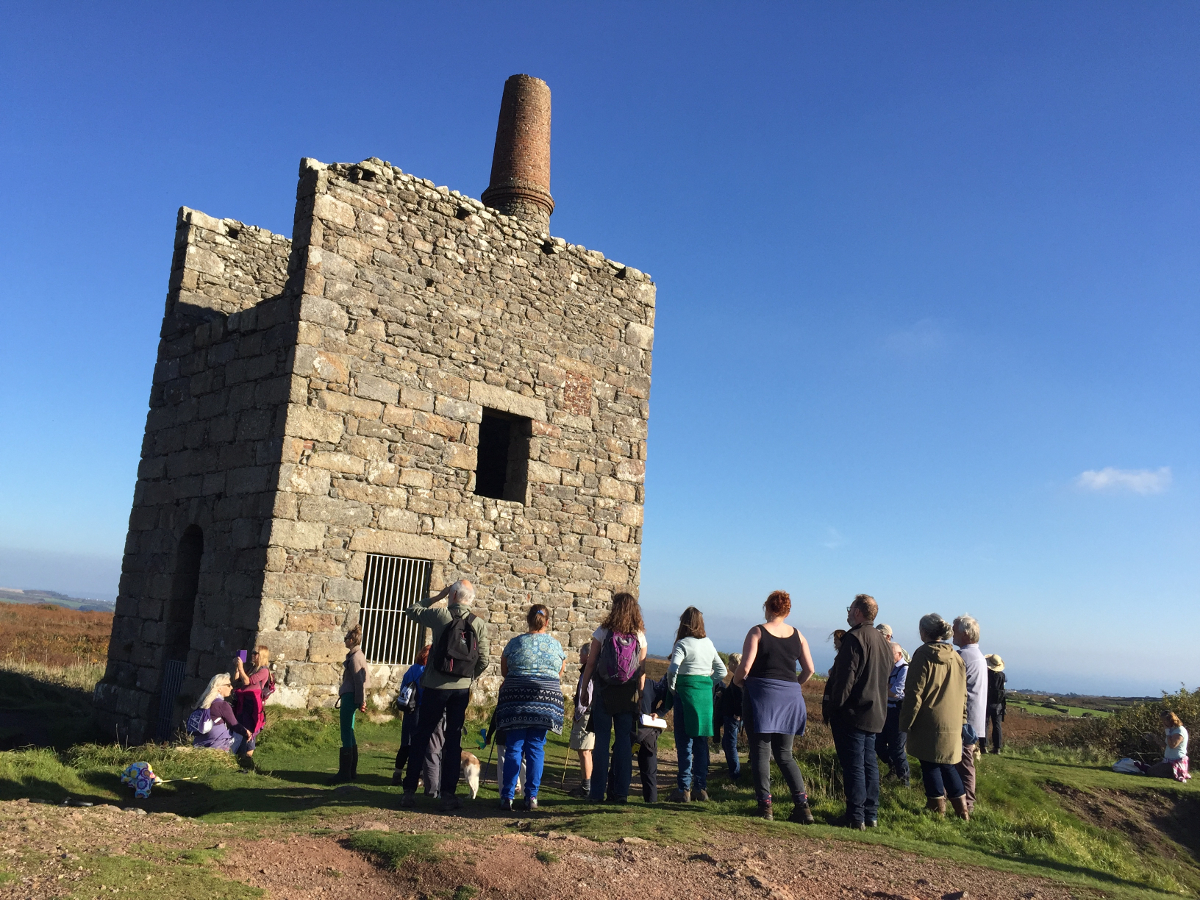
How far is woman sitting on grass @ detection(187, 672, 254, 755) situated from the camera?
28.7 feet

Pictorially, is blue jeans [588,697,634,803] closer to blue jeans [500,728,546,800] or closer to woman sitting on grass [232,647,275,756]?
blue jeans [500,728,546,800]

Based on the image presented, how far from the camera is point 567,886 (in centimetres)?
471

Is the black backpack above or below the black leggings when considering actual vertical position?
above

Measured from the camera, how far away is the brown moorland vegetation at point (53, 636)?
2086 centimetres

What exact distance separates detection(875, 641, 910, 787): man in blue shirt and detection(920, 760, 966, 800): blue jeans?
0.89 meters

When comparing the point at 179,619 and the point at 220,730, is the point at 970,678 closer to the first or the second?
the point at 220,730

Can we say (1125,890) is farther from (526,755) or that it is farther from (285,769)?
(285,769)

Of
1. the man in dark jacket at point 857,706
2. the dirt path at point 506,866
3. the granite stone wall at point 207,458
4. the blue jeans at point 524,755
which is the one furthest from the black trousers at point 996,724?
the granite stone wall at point 207,458

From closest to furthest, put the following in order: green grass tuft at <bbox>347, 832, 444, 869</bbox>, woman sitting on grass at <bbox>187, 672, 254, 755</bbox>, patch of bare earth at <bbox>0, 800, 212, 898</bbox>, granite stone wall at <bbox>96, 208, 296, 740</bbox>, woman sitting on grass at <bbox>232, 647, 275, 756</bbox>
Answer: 1. patch of bare earth at <bbox>0, 800, 212, 898</bbox>
2. green grass tuft at <bbox>347, 832, 444, 869</bbox>
3. woman sitting on grass at <bbox>187, 672, 254, 755</bbox>
4. woman sitting on grass at <bbox>232, 647, 275, 756</bbox>
5. granite stone wall at <bbox>96, 208, 296, 740</bbox>

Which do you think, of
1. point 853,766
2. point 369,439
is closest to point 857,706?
point 853,766

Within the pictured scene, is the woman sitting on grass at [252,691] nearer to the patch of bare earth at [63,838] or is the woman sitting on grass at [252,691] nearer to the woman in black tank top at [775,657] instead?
the patch of bare earth at [63,838]

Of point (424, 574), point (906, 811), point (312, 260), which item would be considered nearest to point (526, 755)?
point (906, 811)

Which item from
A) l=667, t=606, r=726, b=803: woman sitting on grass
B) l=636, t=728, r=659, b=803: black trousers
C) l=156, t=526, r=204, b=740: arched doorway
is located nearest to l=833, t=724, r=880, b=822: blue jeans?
l=667, t=606, r=726, b=803: woman sitting on grass

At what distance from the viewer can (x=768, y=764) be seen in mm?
6586
